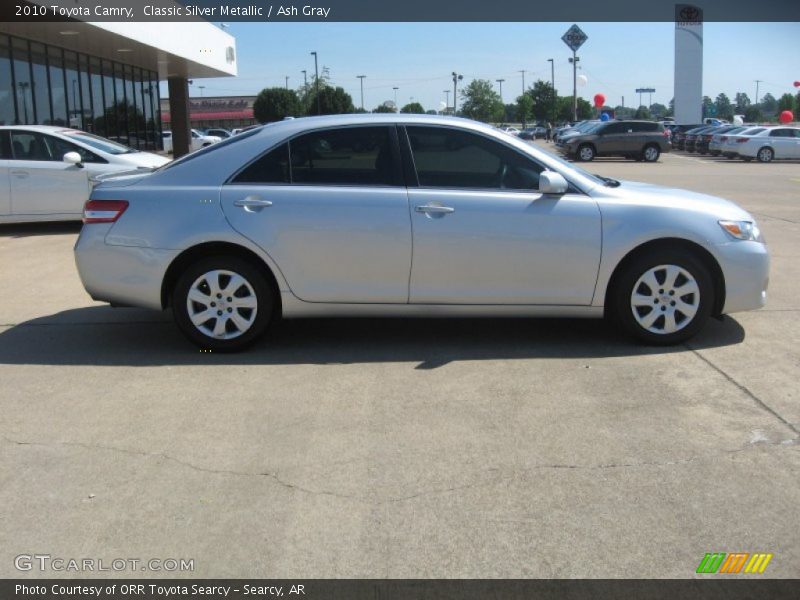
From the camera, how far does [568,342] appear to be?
623cm

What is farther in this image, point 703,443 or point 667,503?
point 703,443

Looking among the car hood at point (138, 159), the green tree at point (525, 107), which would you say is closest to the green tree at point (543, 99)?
the green tree at point (525, 107)

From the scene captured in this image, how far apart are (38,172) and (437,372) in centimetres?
828

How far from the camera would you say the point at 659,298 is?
591 centimetres

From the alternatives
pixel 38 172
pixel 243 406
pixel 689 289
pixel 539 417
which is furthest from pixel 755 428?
pixel 38 172

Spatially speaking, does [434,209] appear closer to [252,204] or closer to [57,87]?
[252,204]

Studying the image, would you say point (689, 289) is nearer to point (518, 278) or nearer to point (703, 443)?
point (518, 278)

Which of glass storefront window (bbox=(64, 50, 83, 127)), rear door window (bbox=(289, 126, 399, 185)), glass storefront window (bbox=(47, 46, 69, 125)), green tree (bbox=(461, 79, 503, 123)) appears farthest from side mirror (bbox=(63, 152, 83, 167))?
green tree (bbox=(461, 79, 503, 123))

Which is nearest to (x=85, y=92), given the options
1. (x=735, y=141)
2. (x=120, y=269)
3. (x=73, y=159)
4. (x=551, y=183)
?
(x=73, y=159)

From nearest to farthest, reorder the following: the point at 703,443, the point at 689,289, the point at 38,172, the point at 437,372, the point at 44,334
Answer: the point at 703,443
the point at 437,372
the point at 689,289
the point at 44,334
the point at 38,172

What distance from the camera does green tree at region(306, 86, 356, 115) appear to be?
217 feet

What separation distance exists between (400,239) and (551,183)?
109 centimetres

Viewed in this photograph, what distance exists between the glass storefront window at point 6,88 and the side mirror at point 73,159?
864cm
